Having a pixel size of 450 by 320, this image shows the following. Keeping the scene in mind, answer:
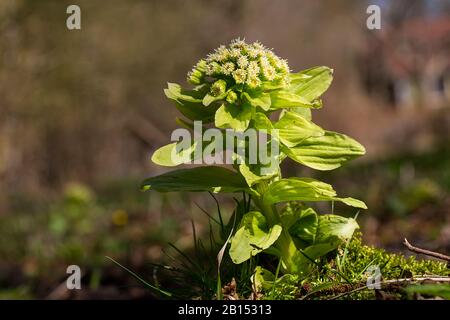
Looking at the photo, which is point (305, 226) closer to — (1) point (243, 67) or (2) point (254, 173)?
(2) point (254, 173)

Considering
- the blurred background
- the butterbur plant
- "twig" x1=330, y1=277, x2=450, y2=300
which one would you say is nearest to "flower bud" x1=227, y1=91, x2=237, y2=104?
the butterbur plant

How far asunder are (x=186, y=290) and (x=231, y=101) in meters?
0.55

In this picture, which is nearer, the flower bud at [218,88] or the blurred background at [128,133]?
the flower bud at [218,88]

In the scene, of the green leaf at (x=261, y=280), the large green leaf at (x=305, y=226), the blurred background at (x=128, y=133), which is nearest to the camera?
the green leaf at (x=261, y=280)

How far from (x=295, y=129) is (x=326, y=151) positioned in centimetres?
12

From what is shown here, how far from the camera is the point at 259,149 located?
159cm

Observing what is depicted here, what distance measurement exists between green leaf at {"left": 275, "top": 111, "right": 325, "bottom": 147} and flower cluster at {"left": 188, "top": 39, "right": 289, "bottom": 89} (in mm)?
103

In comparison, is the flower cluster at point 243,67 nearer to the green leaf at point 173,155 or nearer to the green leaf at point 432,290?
the green leaf at point 173,155

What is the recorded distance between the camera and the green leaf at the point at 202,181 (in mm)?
1599

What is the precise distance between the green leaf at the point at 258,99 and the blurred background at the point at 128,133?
4.42ft

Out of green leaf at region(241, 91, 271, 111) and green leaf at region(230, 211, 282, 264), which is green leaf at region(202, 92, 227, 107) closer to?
green leaf at region(241, 91, 271, 111)

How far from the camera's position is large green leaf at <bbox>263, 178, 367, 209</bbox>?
1524mm

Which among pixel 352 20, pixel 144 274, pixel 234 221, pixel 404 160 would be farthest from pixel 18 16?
pixel 352 20

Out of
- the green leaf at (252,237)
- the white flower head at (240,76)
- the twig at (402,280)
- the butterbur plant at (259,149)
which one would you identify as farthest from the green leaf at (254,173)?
the twig at (402,280)
